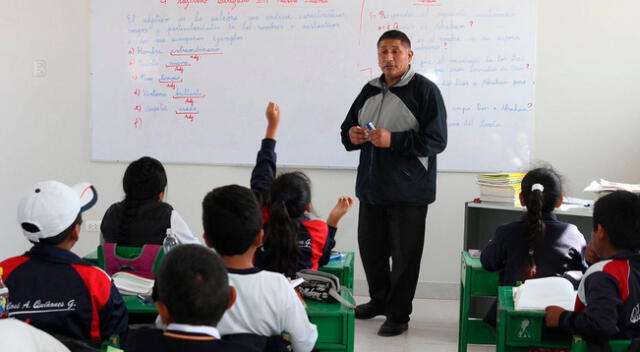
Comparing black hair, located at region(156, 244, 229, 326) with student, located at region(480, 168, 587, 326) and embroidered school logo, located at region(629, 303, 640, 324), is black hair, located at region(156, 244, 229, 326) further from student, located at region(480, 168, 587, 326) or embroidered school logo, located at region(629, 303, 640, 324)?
student, located at region(480, 168, 587, 326)

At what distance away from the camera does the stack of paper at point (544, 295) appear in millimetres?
2254

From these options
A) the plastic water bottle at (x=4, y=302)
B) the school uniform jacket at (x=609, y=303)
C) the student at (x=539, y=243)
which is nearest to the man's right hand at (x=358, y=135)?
the student at (x=539, y=243)

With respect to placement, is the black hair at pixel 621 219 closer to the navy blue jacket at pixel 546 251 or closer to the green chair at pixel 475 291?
the navy blue jacket at pixel 546 251

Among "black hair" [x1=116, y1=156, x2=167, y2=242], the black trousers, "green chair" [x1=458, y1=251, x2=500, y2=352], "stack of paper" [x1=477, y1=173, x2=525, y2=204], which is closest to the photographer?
"black hair" [x1=116, y1=156, x2=167, y2=242]

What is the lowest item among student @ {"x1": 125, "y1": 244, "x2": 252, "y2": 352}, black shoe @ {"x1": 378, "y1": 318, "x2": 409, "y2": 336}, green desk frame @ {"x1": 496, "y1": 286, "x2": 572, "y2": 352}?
black shoe @ {"x1": 378, "y1": 318, "x2": 409, "y2": 336}

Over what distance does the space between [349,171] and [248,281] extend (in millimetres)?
3009

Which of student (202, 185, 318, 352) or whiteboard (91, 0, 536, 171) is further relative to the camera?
whiteboard (91, 0, 536, 171)

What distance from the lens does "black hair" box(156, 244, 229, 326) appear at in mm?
1506

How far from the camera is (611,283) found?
209 cm

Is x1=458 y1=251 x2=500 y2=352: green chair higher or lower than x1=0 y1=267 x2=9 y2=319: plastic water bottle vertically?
lower

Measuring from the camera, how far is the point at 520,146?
457 centimetres

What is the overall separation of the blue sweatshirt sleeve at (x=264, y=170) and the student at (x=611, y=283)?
3.79 feet

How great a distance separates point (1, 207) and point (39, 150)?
21.0 inches

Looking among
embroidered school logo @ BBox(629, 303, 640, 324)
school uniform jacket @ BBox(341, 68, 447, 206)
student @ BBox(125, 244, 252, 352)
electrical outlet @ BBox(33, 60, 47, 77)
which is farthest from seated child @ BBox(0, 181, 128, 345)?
electrical outlet @ BBox(33, 60, 47, 77)
